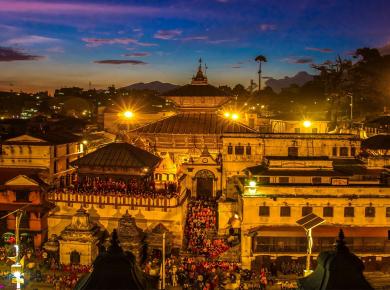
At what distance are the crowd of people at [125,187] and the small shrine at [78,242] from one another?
12.4ft

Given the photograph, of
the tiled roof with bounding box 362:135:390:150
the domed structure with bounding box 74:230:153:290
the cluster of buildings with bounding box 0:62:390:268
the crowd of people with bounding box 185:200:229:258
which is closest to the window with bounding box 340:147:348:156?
the cluster of buildings with bounding box 0:62:390:268

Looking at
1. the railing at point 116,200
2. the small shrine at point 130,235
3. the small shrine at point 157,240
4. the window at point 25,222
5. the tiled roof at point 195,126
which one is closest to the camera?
the small shrine at point 130,235

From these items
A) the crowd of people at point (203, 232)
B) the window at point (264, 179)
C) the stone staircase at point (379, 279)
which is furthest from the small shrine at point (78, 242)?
the stone staircase at point (379, 279)

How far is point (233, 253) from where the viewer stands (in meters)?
37.8

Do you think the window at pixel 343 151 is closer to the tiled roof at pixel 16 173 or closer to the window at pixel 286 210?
the window at pixel 286 210

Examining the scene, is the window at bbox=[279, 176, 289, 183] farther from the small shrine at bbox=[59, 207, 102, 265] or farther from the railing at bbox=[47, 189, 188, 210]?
the small shrine at bbox=[59, 207, 102, 265]

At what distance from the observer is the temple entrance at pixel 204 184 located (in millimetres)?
56938

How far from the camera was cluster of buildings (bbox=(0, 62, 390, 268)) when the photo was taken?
1465 inches

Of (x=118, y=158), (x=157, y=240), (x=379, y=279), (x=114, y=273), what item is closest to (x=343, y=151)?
(x=379, y=279)

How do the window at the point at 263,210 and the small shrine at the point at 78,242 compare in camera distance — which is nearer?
the small shrine at the point at 78,242

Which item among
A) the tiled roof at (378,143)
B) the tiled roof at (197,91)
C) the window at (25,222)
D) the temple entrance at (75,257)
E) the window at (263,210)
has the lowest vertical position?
the temple entrance at (75,257)

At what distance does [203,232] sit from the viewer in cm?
4300

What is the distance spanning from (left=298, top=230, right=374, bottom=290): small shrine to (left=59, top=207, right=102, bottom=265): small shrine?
1223 inches

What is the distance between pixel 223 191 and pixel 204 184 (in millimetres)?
2877
